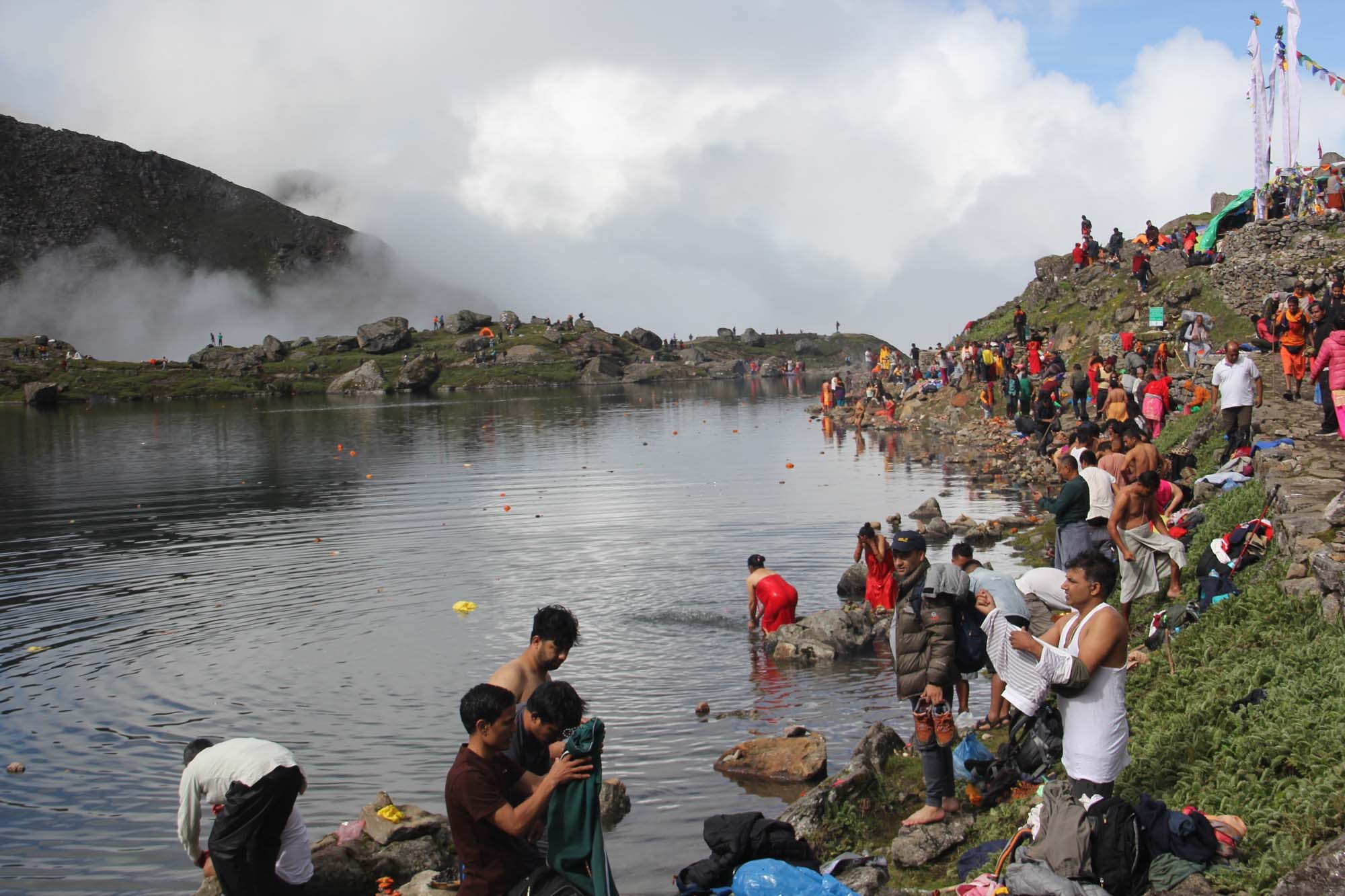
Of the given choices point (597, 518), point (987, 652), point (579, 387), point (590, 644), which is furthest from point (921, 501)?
point (579, 387)

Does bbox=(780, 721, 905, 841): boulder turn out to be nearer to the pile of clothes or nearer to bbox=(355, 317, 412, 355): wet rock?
the pile of clothes

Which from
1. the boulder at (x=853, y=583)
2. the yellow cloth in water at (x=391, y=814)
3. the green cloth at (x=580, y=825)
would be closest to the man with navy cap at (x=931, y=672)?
the green cloth at (x=580, y=825)

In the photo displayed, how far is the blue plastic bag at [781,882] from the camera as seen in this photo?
648 centimetres

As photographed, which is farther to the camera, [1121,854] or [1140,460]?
[1140,460]

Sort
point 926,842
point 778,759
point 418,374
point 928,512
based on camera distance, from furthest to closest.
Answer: point 418,374, point 928,512, point 778,759, point 926,842

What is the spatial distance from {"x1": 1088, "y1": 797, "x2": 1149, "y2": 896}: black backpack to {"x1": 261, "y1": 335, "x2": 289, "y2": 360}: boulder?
139 metres

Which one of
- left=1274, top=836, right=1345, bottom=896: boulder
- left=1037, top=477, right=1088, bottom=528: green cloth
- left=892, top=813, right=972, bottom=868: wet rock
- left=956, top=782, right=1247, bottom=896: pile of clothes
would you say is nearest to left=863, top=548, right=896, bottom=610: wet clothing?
left=1037, top=477, right=1088, bottom=528: green cloth

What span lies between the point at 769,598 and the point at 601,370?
115 meters

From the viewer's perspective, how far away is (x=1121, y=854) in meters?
6.39

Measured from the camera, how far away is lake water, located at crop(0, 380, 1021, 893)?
11234 mm

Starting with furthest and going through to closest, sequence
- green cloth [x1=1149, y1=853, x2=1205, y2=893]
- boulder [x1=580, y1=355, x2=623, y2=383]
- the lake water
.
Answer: boulder [x1=580, y1=355, x2=623, y2=383] → the lake water → green cloth [x1=1149, y1=853, x2=1205, y2=893]

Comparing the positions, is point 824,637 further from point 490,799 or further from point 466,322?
point 466,322

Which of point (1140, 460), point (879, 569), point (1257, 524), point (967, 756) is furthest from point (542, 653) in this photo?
point (879, 569)

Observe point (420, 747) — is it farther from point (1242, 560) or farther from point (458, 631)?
point (1242, 560)
